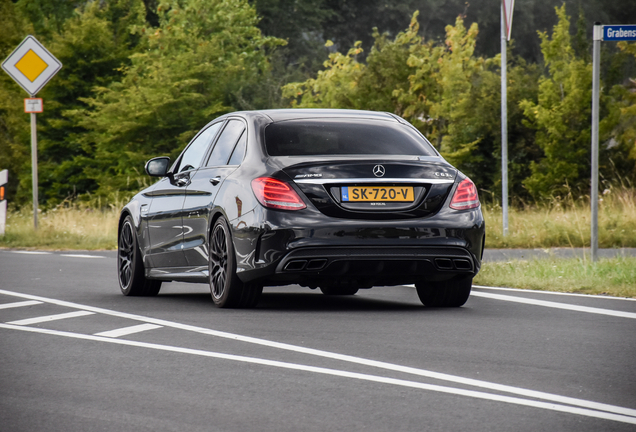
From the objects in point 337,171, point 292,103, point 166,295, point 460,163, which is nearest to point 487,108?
point 460,163

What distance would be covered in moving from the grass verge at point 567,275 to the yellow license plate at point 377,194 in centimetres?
273

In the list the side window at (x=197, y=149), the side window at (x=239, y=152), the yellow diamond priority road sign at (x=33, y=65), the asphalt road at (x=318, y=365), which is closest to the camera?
the asphalt road at (x=318, y=365)

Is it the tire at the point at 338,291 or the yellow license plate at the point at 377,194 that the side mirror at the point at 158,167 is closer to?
the tire at the point at 338,291

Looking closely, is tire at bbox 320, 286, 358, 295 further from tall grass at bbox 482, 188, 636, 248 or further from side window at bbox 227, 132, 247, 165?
tall grass at bbox 482, 188, 636, 248

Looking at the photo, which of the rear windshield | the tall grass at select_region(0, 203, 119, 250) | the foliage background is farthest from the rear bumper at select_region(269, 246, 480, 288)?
the foliage background

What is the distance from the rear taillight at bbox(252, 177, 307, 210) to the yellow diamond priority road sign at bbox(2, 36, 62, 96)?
13223 mm

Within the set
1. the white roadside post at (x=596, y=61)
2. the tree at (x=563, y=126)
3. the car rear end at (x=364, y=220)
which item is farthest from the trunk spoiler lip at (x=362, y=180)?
the tree at (x=563, y=126)

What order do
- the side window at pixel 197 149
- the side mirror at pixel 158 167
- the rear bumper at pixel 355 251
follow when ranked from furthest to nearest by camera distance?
the side mirror at pixel 158 167 → the side window at pixel 197 149 → the rear bumper at pixel 355 251

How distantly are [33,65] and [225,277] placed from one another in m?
13.1

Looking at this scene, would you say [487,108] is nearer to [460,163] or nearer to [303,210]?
[460,163]

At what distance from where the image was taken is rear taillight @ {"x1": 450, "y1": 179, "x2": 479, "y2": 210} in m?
8.48

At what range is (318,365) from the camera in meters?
6.18

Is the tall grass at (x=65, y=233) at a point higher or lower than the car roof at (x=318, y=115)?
lower

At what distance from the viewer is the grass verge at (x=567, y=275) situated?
1035 centimetres
